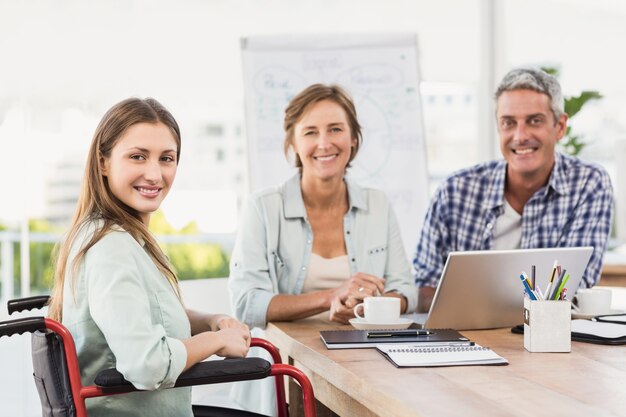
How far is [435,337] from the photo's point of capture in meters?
1.61

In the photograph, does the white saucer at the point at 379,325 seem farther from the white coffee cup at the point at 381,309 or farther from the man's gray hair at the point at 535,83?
the man's gray hair at the point at 535,83

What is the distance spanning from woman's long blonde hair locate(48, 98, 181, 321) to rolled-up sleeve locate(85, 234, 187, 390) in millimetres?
115

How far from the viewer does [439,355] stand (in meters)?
1.44

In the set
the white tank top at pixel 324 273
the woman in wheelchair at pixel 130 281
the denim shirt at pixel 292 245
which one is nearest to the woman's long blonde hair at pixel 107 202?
the woman in wheelchair at pixel 130 281

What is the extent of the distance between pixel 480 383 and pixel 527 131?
1.41 m

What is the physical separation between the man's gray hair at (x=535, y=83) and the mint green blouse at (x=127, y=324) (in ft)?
4.65

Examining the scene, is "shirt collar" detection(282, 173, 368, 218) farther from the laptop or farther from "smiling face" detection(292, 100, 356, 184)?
the laptop

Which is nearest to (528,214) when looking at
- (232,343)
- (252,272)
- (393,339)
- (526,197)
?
(526,197)

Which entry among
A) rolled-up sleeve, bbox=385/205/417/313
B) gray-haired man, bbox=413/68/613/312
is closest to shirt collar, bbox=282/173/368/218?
rolled-up sleeve, bbox=385/205/417/313

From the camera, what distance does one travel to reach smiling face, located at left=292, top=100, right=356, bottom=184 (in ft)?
7.41

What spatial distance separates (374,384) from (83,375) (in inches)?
22.3

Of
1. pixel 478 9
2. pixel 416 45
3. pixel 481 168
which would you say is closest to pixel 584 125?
pixel 478 9

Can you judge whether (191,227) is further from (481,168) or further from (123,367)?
(123,367)

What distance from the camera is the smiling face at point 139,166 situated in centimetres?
155
